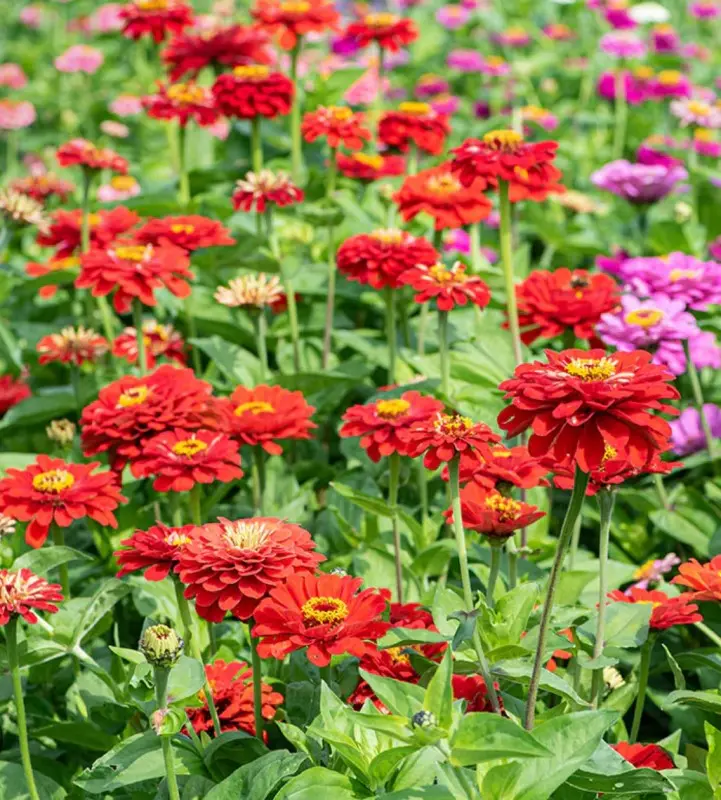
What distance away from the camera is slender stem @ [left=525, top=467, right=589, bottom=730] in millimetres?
1280

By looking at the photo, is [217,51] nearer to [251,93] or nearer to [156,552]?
[251,93]

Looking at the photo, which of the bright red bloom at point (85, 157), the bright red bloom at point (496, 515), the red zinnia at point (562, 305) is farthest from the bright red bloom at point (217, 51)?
the bright red bloom at point (496, 515)

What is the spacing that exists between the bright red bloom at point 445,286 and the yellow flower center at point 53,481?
23.5 inches

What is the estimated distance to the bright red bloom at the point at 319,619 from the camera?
1.39m

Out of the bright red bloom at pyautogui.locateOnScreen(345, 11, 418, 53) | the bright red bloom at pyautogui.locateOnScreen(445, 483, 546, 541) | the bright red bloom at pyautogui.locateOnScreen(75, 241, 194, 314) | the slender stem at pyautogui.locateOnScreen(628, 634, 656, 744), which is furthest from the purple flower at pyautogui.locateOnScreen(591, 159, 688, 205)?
the slender stem at pyautogui.locateOnScreen(628, 634, 656, 744)

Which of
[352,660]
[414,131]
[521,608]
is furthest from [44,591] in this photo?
[414,131]

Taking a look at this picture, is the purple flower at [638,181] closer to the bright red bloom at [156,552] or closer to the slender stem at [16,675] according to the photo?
the bright red bloom at [156,552]

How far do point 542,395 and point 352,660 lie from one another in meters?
0.51

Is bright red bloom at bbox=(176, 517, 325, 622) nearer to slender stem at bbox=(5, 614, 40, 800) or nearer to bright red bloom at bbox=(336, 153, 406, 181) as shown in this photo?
slender stem at bbox=(5, 614, 40, 800)

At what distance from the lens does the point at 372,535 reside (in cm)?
212


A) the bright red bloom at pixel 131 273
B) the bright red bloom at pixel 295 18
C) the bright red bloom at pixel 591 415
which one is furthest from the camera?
the bright red bloom at pixel 295 18

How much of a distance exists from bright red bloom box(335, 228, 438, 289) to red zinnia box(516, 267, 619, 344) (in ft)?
0.62

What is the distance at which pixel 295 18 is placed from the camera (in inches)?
115

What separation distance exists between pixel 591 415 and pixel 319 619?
40cm
